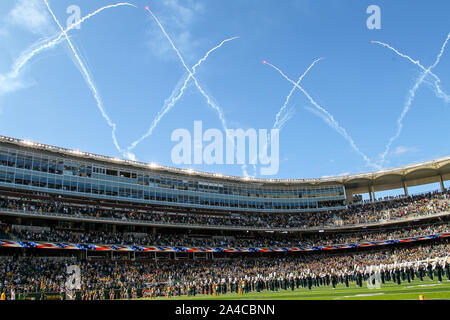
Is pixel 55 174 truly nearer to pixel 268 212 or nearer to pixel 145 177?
pixel 145 177

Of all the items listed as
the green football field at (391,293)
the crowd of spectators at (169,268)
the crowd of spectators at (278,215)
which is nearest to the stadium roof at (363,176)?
the crowd of spectators at (278,215)

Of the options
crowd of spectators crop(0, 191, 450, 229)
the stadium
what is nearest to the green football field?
the stadium

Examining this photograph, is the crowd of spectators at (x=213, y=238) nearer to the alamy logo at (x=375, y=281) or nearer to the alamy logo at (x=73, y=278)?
the alamy logo at (x=73, y=278)

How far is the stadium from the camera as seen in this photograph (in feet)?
130

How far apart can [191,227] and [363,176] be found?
34.0 metres

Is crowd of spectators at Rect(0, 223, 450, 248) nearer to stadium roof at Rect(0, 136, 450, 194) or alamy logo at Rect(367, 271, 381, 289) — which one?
stadium roof at Rect(0, 136, 450, 194)

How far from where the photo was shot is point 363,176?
71.7 meters

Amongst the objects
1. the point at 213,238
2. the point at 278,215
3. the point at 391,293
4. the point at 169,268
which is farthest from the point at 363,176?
the point at 391,293

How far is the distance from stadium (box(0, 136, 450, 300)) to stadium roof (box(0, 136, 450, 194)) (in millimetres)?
213

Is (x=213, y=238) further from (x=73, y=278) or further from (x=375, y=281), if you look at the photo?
(x=375, y=281)

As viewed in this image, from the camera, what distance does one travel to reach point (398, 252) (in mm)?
58031

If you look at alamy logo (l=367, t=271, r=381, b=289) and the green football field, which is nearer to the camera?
the green football field

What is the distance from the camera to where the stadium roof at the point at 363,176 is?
2301 inches
